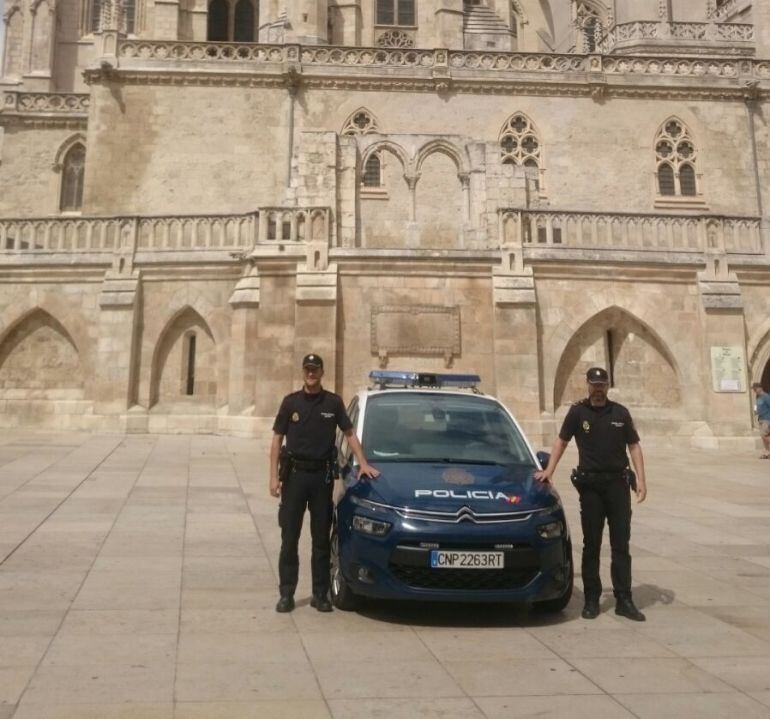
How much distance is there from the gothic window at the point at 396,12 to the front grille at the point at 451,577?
3291 centimetres

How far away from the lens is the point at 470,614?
5082mm

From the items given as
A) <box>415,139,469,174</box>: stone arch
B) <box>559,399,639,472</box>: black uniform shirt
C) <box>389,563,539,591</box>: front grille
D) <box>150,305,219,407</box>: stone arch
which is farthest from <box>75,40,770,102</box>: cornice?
<box>389,563,539,591</box>: front grille

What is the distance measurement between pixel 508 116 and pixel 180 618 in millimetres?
24151

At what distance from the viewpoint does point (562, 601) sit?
16.9 ft

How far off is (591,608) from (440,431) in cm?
179

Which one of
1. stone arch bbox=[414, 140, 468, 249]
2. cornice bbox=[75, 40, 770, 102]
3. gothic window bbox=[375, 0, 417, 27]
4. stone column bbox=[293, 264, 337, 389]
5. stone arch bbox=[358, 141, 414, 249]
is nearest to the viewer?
stone column bbox=[293, 264, 337, 389]

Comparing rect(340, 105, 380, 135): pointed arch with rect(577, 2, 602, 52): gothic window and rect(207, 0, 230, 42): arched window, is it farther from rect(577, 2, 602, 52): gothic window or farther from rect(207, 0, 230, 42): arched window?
rect(577, 2, 602, 52): gothic window

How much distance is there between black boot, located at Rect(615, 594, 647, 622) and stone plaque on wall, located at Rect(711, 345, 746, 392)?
1283 centimetres

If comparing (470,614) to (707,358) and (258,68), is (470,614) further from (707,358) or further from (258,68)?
(258,68)

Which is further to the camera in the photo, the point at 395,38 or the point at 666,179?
the point at 395,38

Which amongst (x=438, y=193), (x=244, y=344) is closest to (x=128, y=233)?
(x=244, y=344)

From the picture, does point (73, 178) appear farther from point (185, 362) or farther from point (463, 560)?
point (463, 560)

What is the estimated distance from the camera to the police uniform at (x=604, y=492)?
202 inches

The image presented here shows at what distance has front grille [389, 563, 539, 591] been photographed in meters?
4.71
